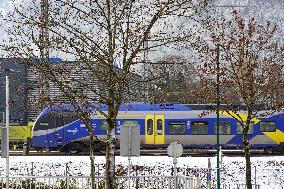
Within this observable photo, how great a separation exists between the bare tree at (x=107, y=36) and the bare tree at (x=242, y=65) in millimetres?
7013

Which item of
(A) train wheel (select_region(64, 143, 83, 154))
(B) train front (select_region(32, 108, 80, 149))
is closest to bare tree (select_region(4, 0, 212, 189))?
(B) train front (select_region(32, 108, 80, 149))

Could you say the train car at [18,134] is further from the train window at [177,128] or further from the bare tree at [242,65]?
the bare tree at [242,65]

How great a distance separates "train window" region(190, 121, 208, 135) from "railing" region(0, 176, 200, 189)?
19802mm

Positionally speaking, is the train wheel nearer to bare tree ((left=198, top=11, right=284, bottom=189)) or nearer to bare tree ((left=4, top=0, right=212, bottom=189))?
bare tree ((left=198, top=11, right=284, bottom=189))

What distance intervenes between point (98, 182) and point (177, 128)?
20056 mm

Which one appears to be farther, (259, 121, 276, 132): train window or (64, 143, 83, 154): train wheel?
(64, 143, 83, 154): train wheel

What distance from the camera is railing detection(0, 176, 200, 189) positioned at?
20000mm

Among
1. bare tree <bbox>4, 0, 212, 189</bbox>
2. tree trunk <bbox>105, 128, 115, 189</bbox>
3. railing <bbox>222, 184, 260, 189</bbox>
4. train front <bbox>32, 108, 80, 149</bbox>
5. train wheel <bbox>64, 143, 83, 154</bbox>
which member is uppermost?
bare tree <bbox>4, 0, 212, 189</bbox>

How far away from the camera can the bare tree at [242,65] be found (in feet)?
83.3

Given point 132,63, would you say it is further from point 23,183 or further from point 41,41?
point 23,183

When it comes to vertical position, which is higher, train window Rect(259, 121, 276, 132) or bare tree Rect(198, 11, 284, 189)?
bare tree Rect(198, 11, 284, 189)

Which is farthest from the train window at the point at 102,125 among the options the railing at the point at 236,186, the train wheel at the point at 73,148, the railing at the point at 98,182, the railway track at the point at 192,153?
the railing at the point at 98,182

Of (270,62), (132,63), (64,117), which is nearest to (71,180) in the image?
(132,63)

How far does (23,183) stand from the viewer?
72.1 feet
